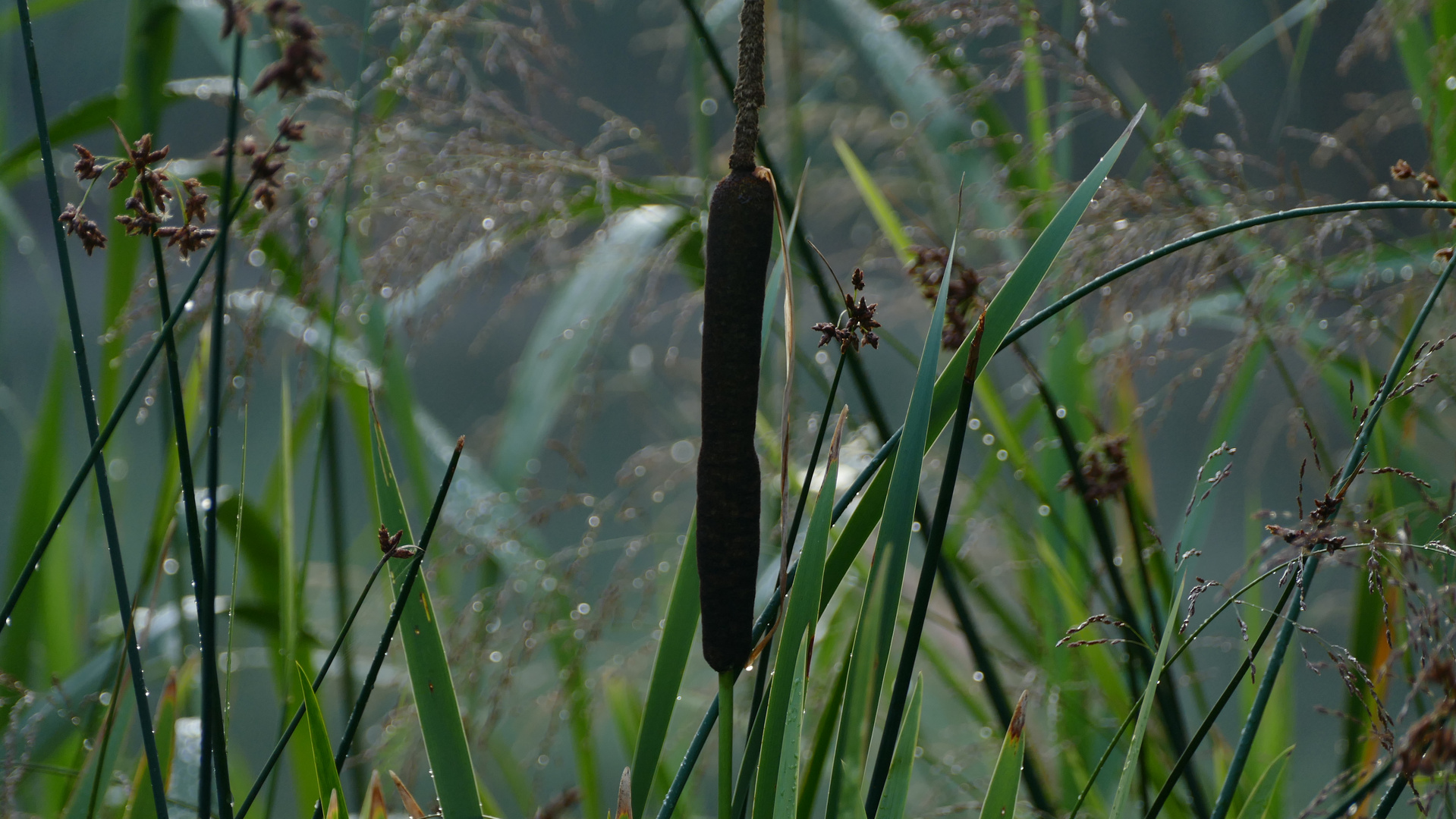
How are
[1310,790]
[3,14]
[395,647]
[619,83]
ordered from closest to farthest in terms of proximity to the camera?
1. [3,14]
2. [395,647]
3. [1310,790]
4. [619,83]

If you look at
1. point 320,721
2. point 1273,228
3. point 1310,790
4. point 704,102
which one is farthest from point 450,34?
point 1310,790

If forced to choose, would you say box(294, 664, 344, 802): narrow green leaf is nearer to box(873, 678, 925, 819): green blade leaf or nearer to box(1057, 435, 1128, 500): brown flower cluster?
box(873, 678, 925, 819): green blade leaf

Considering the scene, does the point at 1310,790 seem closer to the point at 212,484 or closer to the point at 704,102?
the point at 704,102

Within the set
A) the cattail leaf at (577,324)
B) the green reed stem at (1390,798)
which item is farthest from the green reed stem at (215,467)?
the cattail leaf at (577,324)

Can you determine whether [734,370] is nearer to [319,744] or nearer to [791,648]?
[791,648]

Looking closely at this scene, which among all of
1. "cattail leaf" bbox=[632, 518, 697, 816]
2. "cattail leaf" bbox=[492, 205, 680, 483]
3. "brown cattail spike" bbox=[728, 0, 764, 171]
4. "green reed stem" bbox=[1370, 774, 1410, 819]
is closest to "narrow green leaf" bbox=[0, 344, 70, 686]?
"cattail leaf" bbox=[492, 205, 680, 483]

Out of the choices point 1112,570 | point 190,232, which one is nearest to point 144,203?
point 190,232

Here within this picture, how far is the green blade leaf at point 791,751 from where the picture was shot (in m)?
0.27

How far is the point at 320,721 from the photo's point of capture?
0.31 m

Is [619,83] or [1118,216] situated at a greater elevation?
[619,83]

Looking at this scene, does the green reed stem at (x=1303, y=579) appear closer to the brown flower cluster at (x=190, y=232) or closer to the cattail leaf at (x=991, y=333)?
the cattail leaf at (x=991, y=333)

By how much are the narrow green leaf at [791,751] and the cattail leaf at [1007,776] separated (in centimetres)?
8

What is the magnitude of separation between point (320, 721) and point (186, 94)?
0.69 metres

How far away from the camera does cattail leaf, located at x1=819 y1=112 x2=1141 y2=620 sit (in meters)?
0.27
